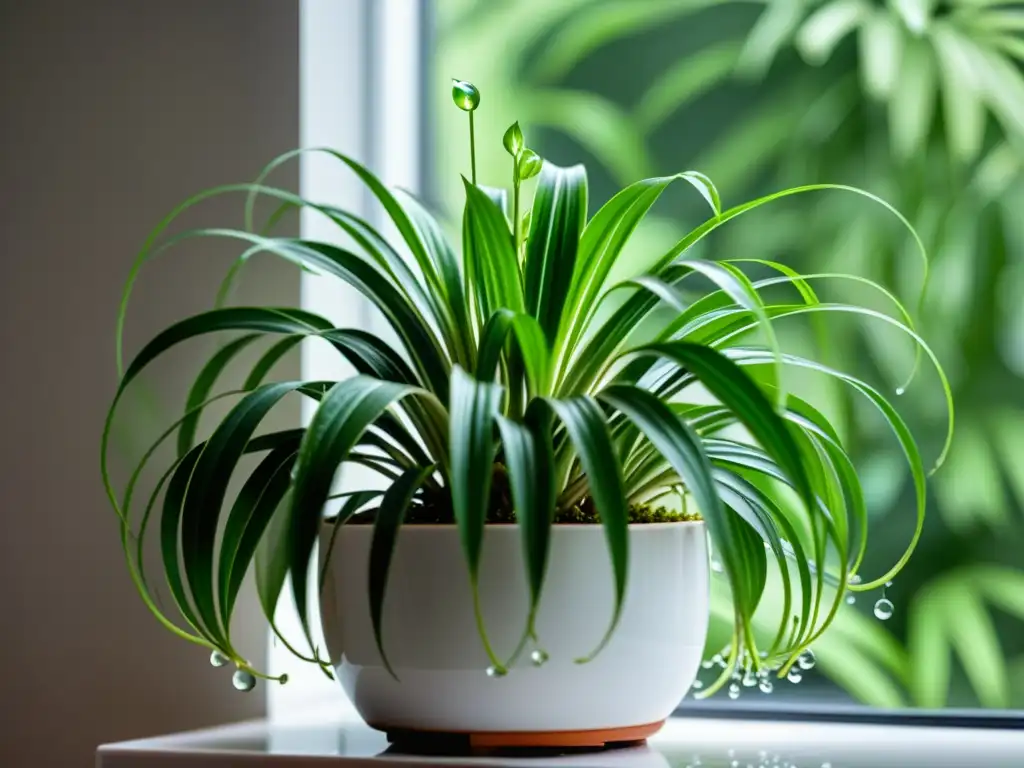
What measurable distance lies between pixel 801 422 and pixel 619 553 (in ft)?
0.75

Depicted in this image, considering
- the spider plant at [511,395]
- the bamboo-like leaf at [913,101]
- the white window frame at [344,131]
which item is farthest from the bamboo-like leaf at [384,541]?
the bamboo-like leaf at [913,101]

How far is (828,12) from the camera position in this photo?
1.29 metres

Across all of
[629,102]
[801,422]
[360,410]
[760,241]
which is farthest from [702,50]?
[360,410]

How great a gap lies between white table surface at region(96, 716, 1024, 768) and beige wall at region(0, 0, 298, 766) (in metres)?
0.19

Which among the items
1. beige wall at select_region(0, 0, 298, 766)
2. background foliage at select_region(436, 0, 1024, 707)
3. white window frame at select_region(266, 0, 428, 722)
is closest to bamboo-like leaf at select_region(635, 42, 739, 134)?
background foliage at select_region(436, 0, 1024, 707)

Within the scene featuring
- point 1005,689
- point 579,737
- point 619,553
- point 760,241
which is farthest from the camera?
point 760,241

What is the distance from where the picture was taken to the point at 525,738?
0.85m

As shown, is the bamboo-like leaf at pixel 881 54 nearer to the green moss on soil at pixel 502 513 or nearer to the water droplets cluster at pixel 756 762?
the green moss on soil at pixel 502 513

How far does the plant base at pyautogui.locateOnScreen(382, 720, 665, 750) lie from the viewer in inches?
33.6

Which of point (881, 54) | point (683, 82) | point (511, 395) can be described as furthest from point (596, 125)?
point (511, 395)

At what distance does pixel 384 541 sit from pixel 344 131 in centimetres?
65

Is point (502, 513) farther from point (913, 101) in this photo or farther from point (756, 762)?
point (913, 101)

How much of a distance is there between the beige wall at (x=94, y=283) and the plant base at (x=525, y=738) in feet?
1.15

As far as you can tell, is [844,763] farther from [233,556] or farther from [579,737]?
[233,556]
